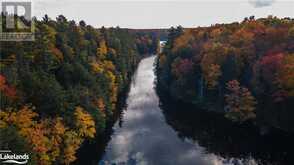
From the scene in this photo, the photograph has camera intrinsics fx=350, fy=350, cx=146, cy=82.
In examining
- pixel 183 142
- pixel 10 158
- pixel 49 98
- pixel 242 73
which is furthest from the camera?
→ pixel 242 73

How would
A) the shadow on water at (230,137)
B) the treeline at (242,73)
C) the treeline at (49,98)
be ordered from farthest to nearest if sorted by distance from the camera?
the treeline at (242,73)
the shadow on water at (230,137)
the treeline at (49,98)

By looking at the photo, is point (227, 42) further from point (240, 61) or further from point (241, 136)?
point (241, 136)

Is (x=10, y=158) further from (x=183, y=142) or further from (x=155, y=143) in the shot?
(x=183, y=142)

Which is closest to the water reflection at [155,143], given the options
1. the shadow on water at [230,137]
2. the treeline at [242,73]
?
the shadow on water at [230,137]

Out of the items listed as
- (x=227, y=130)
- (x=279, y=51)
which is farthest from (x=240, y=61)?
(x=227, y=130)

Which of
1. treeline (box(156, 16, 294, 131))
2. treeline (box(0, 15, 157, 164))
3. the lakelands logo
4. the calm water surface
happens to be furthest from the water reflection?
the lakelands logo

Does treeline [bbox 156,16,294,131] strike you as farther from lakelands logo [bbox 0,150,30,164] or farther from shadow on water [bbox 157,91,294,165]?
lakelands logo [bbox 0,150,30,164]

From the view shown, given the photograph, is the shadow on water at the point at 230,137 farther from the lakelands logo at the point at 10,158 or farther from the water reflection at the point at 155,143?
the lakelands logo at the point at 10,158

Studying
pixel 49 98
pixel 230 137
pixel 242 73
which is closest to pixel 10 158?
pixel 49 98
